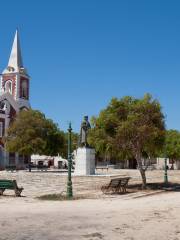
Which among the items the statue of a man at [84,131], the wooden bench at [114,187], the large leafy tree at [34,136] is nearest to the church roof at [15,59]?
the large leafy tree at [34,136]

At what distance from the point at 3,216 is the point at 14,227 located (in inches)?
88.4

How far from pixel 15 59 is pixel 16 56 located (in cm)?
61

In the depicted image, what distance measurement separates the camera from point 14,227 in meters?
12.0

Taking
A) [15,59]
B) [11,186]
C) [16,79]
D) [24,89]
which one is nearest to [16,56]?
[15,59]

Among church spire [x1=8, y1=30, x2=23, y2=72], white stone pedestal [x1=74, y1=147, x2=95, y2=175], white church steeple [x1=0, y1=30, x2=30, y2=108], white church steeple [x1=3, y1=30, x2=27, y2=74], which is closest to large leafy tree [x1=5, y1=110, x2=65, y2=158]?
white stone pedestal [x1=74, y1=147, x2=95, y2=175]

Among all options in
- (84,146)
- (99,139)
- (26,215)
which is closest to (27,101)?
(84,146)

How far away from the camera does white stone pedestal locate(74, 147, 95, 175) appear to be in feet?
134

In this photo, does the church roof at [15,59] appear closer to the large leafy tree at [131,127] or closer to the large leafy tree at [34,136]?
the large leafy tree at [34,136]

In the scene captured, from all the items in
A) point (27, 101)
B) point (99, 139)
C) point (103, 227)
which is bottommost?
point (103, 227)

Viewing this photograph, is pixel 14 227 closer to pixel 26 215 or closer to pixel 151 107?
pixel 26 215

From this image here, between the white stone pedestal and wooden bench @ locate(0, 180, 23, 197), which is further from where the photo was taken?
the white stone pedestal

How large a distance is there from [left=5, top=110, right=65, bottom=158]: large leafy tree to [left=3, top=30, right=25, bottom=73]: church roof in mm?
20992

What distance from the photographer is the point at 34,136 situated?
53.8m

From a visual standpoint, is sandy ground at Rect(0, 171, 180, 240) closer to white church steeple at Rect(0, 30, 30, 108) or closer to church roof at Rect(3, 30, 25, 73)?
white church steeple at Rect(0, 30, 30, 108)
